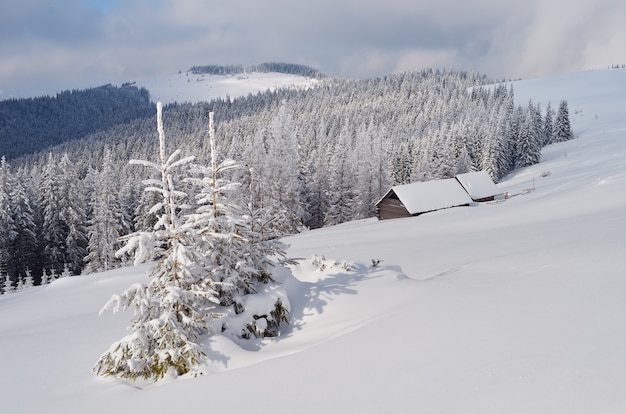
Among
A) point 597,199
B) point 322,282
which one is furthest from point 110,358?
point 597,199

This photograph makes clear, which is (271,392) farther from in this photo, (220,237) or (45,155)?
(45,155)

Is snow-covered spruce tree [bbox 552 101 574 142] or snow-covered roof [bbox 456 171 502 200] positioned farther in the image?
snow-covered spruce tree [bbox 552 101 574 142]

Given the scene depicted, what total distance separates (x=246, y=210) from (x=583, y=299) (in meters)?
7.51

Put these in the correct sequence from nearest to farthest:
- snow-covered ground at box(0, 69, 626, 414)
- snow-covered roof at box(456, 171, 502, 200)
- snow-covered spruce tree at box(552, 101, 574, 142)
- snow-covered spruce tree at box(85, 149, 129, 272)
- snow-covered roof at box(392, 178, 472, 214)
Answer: snow-covered ground at box(0, 69, 626, 414) → snow-covered roof at box(392, 178, 472, 214) → snow-covered spruce tree at box(85, 149, 129, 272) → snow-covered roof at box(456, 171, 502, 200) → snow-covered spruce tree at box(552, 101, 574, 142)

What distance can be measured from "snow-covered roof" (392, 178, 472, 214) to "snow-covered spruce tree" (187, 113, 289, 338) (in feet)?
118

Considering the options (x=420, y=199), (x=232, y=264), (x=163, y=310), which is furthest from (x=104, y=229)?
(x=163, y=310)

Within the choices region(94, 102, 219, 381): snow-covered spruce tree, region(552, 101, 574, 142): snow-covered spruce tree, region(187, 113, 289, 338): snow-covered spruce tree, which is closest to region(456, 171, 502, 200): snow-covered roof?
region(187, 113, 289, 338): snow-covered spruce tree

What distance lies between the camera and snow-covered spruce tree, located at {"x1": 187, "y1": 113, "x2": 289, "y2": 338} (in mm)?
8555

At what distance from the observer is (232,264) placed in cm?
917

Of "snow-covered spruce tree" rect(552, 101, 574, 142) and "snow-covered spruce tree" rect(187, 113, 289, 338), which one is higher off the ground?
"snow-covered spruce tree" rect(552, 101, 574, 142)

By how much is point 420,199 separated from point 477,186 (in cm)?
1042

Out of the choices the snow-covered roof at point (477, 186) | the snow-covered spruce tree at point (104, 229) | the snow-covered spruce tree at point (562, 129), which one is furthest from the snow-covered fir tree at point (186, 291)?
the snow-covered spruce tree at point (562, 129)

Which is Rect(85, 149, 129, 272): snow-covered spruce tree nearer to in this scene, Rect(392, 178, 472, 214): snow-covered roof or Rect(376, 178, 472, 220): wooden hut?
Rect(376, 178, 472, 220): wooden hut

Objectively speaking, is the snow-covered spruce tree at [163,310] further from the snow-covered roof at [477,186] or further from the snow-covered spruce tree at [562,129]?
the snow-covered spruce tree at [562,129]
